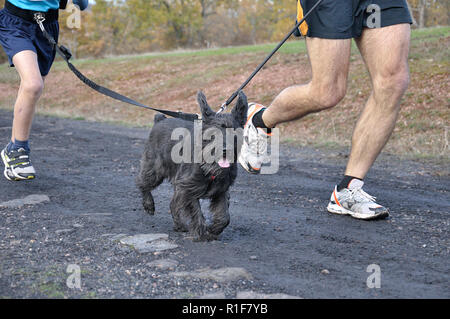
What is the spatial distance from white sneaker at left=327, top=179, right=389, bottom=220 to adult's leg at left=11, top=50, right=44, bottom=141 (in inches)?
139

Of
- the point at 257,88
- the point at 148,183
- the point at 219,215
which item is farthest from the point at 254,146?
the point at 257,88

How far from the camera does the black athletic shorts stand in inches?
185

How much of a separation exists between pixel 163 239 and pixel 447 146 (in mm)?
6776

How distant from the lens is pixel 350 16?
186 inches

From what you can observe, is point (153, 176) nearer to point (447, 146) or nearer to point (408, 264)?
point (408, 264)

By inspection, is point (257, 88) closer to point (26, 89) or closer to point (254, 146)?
point (254, 146)

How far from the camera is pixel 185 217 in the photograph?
426 cm

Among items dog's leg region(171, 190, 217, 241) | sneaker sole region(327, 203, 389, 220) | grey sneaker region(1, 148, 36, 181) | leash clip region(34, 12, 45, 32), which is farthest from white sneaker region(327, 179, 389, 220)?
leash clip region(34, 12, 45, 32)

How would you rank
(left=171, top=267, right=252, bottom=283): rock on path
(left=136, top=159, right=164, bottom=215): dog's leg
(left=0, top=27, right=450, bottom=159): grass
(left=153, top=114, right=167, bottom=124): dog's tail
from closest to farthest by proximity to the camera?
1. (left=171, top=267, right=252, bottom=283): rock on path
2. (left=136, top=159, right=164, bottom=215): dog's leg
3. (left=153, top=114, right=167, bottom=124): dog's tail
4. (left=0, top=27, right=450, bottom=159): grass

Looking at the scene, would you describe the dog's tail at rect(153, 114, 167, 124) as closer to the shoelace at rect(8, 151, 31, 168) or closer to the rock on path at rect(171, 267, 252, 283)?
the shoelace at rect(8, 151, 31, 168)

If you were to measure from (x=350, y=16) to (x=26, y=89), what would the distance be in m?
3.61

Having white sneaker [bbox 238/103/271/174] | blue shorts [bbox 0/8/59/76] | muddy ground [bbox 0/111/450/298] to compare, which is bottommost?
muddy ground [bbox 0/111/450/298]

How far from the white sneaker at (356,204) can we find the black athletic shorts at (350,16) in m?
1.43

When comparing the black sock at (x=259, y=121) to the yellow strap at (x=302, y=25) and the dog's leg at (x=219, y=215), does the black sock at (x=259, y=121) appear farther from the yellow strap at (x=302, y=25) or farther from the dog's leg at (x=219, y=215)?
the dog's leg at (x=219, y=215)
